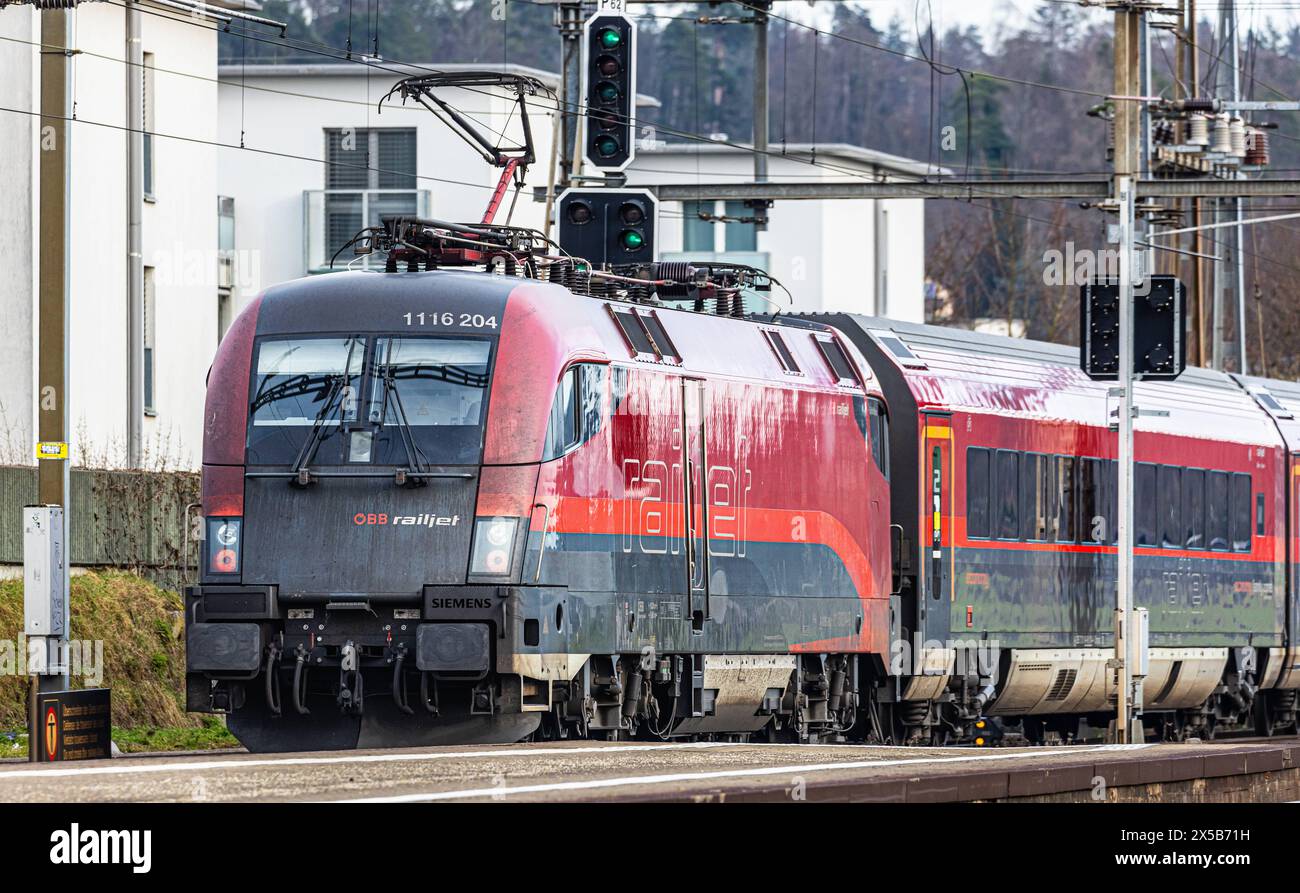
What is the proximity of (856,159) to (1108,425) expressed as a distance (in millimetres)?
35840

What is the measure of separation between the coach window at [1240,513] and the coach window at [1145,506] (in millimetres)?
1914

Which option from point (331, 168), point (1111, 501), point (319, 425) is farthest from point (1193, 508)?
point (331, 168)

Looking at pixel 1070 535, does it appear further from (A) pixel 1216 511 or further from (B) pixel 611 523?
(B) pixel 611 523

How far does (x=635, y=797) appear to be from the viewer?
10484 millimetres

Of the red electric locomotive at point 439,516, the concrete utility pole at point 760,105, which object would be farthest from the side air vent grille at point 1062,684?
the concrete utility pole at point 760,105

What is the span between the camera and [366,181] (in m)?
54.2

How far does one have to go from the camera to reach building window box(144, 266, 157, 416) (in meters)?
35.2

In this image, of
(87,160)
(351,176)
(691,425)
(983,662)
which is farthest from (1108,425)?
(351,176)

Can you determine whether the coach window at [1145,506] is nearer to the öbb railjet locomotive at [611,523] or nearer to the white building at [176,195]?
the öbb railjet locomotive at [611,523]

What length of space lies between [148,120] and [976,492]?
51.4ft

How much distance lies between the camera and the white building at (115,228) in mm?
32125
